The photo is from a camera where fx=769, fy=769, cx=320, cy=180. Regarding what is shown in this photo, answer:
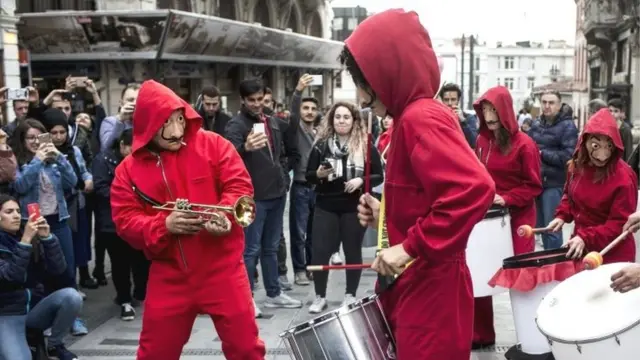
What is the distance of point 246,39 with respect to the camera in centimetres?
2558

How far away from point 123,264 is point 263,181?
1548mm

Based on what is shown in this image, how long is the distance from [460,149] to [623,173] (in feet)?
8.95

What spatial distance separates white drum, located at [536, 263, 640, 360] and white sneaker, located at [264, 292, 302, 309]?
11.6ft

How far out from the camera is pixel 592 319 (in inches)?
152

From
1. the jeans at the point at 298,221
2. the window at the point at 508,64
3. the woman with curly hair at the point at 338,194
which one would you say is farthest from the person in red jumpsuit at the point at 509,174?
the window at the point at 508,64

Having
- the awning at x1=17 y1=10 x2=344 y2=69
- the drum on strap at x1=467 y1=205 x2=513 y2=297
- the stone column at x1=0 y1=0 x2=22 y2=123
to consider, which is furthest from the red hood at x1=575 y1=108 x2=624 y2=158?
the awning at x1=17 y1=10 x2=344 y2=69

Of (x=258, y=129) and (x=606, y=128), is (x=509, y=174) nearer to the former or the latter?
(x=606, y=128)

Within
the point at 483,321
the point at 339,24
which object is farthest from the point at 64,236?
the point at 339,24

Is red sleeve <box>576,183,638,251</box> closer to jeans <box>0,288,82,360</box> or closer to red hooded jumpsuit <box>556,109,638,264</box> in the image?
red hooded jumpsuit <box>556,109,638,264</box>

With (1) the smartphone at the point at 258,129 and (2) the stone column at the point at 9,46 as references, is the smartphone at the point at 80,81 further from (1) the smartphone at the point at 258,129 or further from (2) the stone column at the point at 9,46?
(2) the stone column at the point at 9,46

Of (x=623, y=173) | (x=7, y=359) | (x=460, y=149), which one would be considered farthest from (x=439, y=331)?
(x=7, y=359)

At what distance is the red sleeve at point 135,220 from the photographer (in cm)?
425

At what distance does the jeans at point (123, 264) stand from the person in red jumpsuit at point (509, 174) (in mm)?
3268

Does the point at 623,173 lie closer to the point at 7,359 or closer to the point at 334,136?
the point at 334,136
